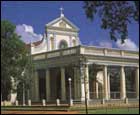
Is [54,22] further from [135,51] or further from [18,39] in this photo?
[18,39]

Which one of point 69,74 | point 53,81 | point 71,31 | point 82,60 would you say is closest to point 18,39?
point 82,60

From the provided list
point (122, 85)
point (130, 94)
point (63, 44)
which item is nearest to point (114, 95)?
point (122, 85)

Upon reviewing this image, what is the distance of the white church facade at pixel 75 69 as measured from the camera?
Answer: 6097 cm

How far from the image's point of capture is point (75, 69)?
59750 millimetres

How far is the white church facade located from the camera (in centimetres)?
6097

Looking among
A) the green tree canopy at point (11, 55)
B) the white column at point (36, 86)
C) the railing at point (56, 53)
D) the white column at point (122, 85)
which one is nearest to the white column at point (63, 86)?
the railing at point (56, 53)

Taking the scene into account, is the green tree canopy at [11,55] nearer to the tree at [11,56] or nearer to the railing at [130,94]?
the tree at [11,56]

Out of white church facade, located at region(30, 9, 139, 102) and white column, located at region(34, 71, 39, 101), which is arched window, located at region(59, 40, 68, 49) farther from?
white column, located at region(34, 71, 39, 101)

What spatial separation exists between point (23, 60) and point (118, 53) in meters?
17.5

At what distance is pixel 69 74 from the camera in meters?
64.2

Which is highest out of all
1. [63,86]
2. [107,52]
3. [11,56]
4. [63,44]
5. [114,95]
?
[63,44]

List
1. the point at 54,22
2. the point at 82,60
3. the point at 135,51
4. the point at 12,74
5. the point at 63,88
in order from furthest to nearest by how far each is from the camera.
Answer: the point at 54,22 → the point at 135,51 → the point at 63,88 → the point at 82,60 → the point at 12,74

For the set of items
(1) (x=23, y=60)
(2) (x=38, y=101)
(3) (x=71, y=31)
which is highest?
(3) (x=71, y=31)

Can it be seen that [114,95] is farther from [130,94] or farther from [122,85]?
[130,94]
